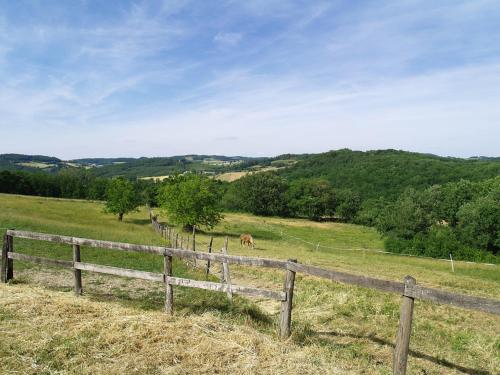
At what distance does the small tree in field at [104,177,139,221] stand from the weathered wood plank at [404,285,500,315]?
52921 millimetres

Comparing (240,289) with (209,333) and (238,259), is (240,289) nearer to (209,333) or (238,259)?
(238,259)

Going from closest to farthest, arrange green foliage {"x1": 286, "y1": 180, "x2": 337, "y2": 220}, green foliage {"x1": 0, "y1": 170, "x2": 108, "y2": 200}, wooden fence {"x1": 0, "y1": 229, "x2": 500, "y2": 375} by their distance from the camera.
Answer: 1. wooden fence {"x1": 0, "y1": 229, "x2": 500, "y2": 375}
2. green foliage {"x1": 0, "y1": 170, "x2": 108, "y2": 200}
3. green foliage {"x1": 286, "y1": 180, "x2": 337, "y2": 220}

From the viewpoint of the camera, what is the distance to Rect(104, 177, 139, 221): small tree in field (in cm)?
5441

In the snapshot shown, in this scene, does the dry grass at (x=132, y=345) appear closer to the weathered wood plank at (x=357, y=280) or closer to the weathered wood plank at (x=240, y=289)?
the weathered wood plank at (x=240, y=289)

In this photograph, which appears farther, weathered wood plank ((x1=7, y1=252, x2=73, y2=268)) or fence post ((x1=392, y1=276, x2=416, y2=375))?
weathered wood plank ((x1=7, y1=252, x2=73, y2=268))

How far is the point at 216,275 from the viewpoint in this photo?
648 inches

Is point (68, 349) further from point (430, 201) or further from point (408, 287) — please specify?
point (430, 201)

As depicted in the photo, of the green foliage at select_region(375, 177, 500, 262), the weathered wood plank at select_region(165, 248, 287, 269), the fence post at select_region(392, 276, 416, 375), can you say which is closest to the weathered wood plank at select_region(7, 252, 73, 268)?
the weathered wood plank at select_region(165, 248, 287, 269)

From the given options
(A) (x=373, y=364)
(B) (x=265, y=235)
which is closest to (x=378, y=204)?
(B) (x=265, y=235)

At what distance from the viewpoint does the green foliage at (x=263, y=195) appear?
10125cm

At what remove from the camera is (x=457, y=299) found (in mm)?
5355

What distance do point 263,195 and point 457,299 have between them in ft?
313

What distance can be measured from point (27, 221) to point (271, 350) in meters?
28.5

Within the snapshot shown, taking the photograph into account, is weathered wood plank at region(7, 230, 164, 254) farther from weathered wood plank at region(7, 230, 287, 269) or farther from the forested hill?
the forested hill
